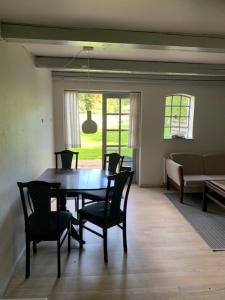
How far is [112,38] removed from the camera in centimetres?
219

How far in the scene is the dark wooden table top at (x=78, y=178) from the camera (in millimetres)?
2707

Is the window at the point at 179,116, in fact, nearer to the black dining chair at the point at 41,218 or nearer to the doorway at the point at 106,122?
the doorway at the point at 106,122

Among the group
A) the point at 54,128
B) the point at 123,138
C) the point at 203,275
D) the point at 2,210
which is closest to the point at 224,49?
the point at 203,275

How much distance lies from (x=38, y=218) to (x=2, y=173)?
0.55 metres

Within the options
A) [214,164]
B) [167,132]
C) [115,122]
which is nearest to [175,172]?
[214,164]

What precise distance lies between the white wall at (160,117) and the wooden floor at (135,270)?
2.05 metres

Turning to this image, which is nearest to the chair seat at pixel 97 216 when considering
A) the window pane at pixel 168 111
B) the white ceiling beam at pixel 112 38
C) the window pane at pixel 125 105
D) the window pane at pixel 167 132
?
the white ceiling beam at pixel 112 38

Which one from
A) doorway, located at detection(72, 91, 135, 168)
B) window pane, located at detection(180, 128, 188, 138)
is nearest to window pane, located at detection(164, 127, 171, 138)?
window pane, located at detection(180, 128, 188, 138)

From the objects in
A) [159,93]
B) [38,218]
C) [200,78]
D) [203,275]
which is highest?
[200,78]

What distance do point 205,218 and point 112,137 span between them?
8.16 ft

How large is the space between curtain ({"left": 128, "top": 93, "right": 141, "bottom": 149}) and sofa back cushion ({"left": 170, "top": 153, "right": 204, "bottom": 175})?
0.86 m

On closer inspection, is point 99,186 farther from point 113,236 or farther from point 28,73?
point 28,73

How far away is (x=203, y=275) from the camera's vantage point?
2.37 metres

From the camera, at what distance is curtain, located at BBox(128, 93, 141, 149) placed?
4.95m
